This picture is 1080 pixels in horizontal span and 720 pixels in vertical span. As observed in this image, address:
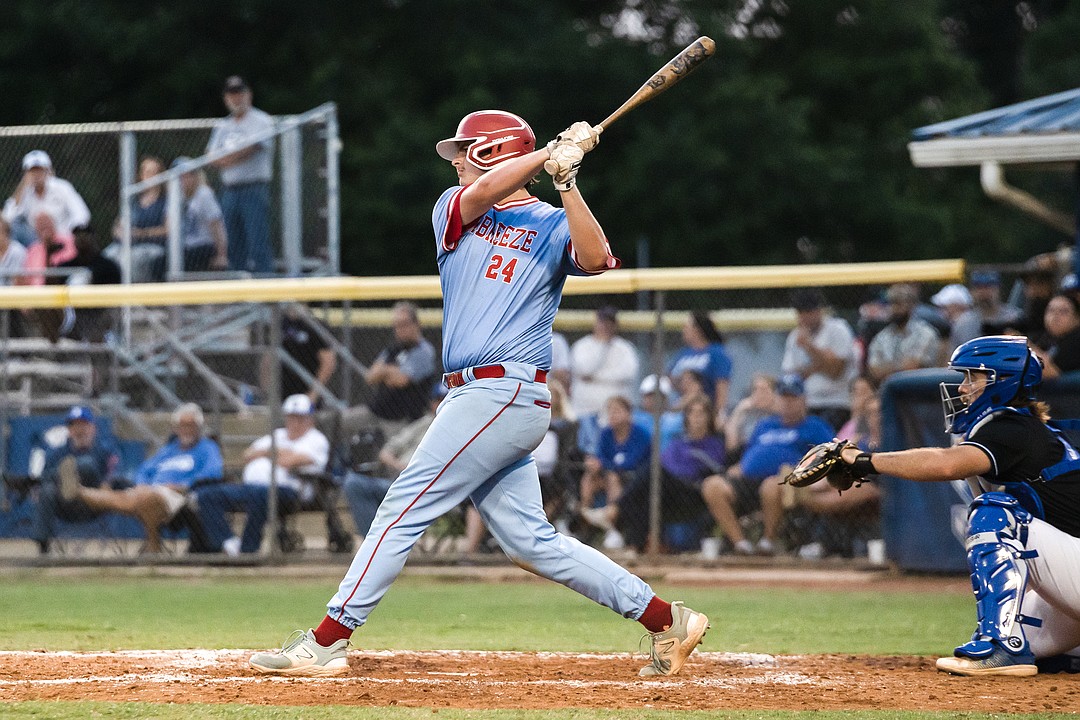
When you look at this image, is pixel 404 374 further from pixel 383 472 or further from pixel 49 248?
pixel 49 248

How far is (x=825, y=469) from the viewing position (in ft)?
19.2

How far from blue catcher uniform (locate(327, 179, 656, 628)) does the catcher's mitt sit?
0.75 meters

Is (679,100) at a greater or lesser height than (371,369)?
greater

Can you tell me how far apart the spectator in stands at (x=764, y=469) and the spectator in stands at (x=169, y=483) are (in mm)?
3624

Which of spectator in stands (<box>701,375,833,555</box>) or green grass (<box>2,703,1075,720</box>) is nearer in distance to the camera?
green grass (<box>2,703,1075,720</box>)

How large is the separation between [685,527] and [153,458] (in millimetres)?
3933

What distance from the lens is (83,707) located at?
5.14 m

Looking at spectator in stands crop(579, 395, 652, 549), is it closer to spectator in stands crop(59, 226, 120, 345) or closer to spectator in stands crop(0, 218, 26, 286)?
spectator in stands crop(59, 226, 120, 345)

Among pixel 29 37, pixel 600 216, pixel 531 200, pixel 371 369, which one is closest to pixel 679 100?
pixel 600 216

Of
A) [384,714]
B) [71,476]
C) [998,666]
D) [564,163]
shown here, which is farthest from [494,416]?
[71,476]

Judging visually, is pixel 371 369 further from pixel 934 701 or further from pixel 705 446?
pixel 934 701

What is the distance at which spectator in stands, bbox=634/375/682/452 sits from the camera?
35.6ft

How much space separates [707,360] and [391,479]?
246 cm

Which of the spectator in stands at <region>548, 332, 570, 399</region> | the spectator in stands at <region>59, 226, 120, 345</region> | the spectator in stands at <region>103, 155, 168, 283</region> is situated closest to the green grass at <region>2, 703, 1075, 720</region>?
the spectator in stands at <region>548, 332, 570, 399</region>
